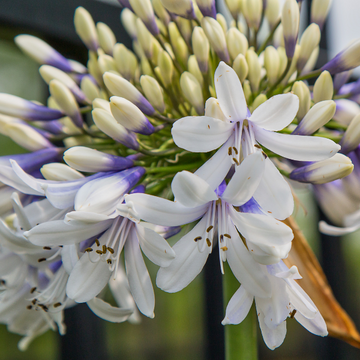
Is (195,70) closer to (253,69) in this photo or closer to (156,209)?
(253,69)

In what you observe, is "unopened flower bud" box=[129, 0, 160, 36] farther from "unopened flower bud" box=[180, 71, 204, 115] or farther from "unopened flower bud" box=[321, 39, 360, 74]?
"unopened flower bud" box=[321, 39, 360, 74]

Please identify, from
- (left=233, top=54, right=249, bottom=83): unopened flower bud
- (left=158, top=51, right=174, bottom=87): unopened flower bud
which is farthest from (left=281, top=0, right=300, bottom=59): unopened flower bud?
(left=158, top=51, right=174, bottom=87): unopened flower bud

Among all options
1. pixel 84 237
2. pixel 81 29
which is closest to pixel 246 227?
pixel 84 237

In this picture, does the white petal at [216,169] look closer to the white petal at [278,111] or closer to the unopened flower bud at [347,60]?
the white petal at [278,111]

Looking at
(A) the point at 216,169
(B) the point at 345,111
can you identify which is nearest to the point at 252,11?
(B) the point at 345,111

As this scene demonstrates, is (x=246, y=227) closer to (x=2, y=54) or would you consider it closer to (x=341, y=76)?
(x=341, y=76)

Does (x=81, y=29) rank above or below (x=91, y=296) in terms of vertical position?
above
